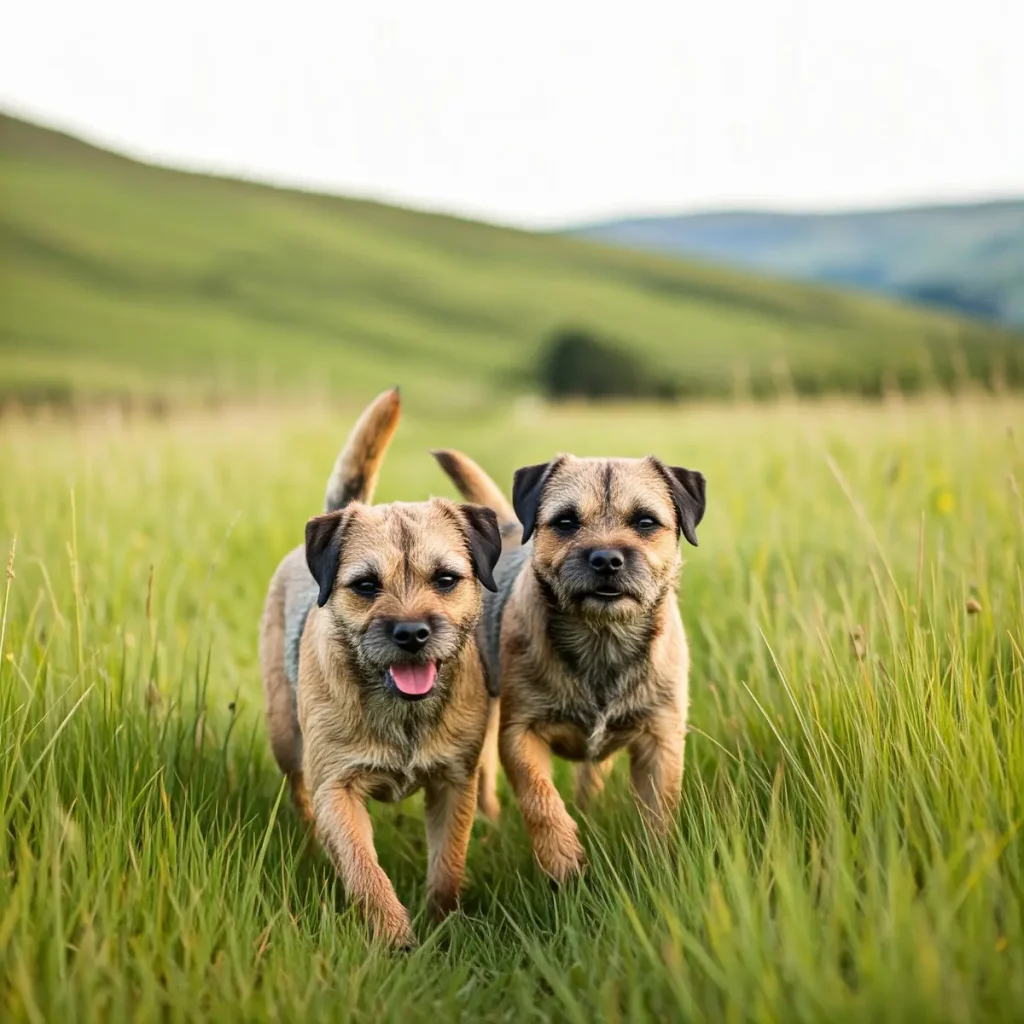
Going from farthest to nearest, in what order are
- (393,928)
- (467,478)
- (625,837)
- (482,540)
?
(467,478)
(482,540)
(625,837)
(393,928)

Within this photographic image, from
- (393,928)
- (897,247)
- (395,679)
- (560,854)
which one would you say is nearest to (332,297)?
(897,247)

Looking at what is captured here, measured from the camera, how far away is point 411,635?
3.38 metres

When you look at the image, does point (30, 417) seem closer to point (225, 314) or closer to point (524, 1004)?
point (524, 1004)

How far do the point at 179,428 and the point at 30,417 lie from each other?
1.73 meters

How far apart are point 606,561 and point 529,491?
1.98ft

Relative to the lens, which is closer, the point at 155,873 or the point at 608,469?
the point at 155,873

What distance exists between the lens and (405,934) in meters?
3.29

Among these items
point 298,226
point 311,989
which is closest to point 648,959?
point 311,989

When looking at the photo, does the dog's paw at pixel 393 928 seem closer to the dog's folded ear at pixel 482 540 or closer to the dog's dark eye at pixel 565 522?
the dog's folded ear at pixel 482 540

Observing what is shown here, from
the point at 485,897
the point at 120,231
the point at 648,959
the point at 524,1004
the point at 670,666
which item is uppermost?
the point at 120,231

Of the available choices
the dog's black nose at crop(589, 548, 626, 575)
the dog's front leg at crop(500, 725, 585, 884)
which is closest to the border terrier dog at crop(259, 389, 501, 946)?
the dog's front leg at crop(500, 725, 585, 884)

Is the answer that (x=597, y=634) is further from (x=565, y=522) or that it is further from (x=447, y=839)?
(x=447, y=839)

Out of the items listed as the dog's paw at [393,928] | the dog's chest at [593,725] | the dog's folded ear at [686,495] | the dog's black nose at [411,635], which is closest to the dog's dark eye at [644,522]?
the dog's folded ear at [686,495]

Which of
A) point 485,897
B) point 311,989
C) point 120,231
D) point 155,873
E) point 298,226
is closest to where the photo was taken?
point 311,989
